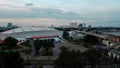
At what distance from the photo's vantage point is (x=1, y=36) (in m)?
58.2

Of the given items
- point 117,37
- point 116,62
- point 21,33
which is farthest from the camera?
point 21,33

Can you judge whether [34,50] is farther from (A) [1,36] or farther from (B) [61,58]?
(A) [1,36]

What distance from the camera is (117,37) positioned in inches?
1663

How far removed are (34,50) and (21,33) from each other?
30.2 m

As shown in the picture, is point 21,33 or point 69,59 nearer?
point 69,59

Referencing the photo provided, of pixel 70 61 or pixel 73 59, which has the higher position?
pixel 73 59

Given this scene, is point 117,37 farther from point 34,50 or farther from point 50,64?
point 50,64

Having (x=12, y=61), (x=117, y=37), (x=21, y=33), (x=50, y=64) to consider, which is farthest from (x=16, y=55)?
(x=21, y=33)

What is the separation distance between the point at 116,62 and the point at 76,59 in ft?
26.0

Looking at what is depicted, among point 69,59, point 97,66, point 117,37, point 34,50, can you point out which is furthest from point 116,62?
point 117,37

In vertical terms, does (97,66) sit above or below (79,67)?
below

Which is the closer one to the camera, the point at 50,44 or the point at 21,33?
the point at 50,44

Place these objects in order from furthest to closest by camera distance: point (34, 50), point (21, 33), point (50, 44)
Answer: point (21, 33) < point (50, 44) < point (34, 50)

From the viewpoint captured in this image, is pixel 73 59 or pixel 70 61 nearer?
pixel 73 59
